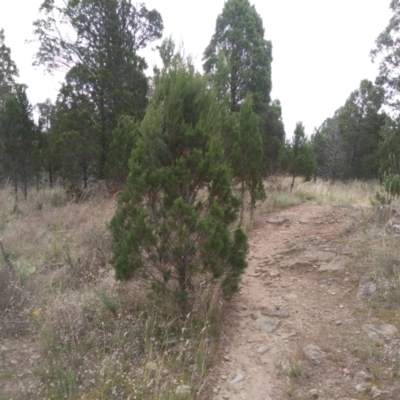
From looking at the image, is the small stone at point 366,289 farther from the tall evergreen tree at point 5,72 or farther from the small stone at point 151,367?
the tall evergreen tree at point 5,72

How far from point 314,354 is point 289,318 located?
0.63 meters

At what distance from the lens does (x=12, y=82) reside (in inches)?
569

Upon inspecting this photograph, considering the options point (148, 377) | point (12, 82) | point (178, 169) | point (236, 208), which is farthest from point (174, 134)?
point (12, 82)

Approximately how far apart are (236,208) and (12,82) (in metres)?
14.8

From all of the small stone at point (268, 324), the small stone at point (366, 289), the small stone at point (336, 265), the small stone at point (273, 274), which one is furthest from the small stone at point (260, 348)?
the small stone at point (336, 265)

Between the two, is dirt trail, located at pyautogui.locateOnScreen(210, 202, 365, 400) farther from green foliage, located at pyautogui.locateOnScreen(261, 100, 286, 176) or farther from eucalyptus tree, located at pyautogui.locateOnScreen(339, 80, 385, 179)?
eucalyptus tree, located at pyautogui.locateOnScreen(339, 80, 385, 179)

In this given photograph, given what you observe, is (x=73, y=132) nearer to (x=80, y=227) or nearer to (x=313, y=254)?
(x=80, y=227)

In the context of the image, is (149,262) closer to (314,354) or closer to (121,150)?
(314,354)

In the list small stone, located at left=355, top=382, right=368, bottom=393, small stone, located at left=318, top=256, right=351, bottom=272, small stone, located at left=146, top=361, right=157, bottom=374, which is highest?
small stone, located at left=318, top=256, right=351, bottom=272

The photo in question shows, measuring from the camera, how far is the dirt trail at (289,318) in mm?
2584

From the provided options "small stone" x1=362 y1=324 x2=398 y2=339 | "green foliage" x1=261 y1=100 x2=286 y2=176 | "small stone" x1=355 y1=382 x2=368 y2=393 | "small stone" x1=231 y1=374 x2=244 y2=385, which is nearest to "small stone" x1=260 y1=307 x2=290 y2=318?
"small stone" x1=362 y1=324 x2=398 y2=339

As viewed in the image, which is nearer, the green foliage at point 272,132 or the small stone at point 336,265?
the small stone at point 336,265

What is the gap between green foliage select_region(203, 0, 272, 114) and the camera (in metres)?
14.0

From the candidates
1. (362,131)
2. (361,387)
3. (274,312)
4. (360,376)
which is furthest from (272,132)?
(361,387)
